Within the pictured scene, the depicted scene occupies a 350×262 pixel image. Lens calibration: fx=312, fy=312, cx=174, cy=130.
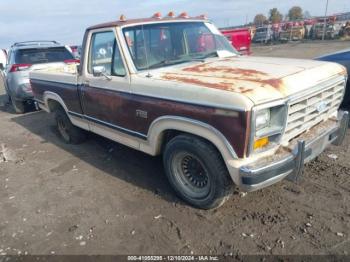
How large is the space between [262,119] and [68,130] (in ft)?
13.6

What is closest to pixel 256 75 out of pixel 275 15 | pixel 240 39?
pixel 240 39

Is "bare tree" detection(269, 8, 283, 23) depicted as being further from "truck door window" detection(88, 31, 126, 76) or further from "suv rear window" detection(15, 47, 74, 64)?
"truck door window" detection(88, 31, 126, 76)

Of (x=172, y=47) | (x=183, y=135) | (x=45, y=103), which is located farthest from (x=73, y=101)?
(x=183, y=135)

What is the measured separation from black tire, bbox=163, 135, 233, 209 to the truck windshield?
1.14 metres

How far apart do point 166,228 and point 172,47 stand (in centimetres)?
226

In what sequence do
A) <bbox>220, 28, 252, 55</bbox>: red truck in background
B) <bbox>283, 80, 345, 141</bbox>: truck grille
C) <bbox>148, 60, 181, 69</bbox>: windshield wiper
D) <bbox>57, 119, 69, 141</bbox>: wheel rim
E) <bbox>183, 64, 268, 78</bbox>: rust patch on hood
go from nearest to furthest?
<bbox>283, 80, 345, 141</bbox>: truck grille → <bbox>183, 64, 268, 78</bbox>: rust patch on hood → <bbox>148, 60, 181, 69</bbox>: windshield wiper → <bbox>57, 119, 69, 141</bbox>: wheel rim → <bbox>220, 28, 252, 55</bbox>: red truck in background

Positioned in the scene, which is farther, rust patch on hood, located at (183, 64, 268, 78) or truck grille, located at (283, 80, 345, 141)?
rust patch on hood, located at (183, 64, 268, 78)

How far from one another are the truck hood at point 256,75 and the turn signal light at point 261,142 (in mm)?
369

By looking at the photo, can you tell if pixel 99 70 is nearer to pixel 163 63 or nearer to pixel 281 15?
pixel 163 63

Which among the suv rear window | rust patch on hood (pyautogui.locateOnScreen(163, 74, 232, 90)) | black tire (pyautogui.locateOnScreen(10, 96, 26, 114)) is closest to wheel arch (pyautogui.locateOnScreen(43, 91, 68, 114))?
rust patch on hood (pyautogui.locateOnScreen(163, 74, 232, 90))

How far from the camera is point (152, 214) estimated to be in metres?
3.54

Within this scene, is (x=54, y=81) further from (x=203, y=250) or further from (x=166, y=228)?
(x=203, y=250)

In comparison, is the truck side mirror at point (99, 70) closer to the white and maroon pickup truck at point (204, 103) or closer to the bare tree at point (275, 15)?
the white and maroon pickup truck at point (204, 103)

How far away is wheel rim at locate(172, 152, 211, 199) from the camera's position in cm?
342
